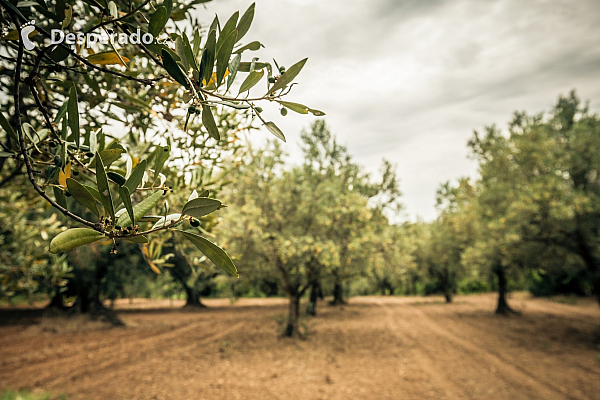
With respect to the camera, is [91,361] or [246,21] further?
[91,361]

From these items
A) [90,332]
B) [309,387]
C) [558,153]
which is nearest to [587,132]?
[558,153]

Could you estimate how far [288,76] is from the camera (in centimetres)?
93

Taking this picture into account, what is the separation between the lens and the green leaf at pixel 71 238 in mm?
729

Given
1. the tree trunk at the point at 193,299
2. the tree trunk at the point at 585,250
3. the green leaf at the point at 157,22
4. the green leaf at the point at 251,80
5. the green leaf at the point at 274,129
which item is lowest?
the tree trunk at the point at 193,299

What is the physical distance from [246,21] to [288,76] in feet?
0.70

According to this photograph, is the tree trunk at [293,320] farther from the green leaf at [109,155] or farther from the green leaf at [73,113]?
the green leaf at [73,113]

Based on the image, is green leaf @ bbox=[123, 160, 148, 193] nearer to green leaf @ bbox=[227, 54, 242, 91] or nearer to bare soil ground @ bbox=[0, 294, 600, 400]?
green leaf @ bbox=[227, 54, 242, 91]

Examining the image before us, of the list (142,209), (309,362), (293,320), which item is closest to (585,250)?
(309,362)

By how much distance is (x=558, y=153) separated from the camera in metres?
10.9

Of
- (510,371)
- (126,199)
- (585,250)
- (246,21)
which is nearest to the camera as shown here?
(126,199)

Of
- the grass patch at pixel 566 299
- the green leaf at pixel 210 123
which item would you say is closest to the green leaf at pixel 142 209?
the green leaf at pixel 210 123

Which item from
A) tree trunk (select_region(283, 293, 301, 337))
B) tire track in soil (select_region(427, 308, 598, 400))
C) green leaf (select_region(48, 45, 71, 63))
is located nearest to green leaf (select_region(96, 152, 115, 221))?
green leaf (select_region(48, 45, 71, 63))

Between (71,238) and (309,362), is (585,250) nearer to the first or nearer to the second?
(309,362)

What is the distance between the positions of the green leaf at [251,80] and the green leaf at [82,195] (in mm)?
494
